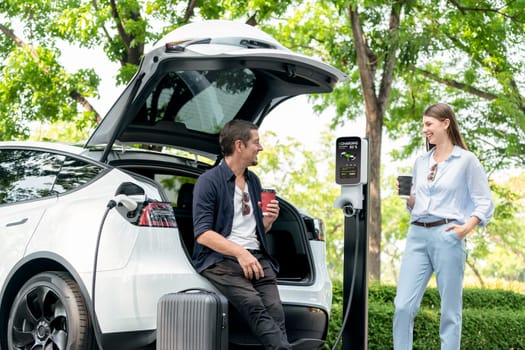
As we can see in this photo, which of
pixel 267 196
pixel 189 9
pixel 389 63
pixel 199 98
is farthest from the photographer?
pixel 189 9

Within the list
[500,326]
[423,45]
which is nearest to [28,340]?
[500,326]

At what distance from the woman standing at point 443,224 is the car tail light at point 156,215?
1.72m

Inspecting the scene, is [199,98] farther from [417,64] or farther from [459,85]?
[459,85]

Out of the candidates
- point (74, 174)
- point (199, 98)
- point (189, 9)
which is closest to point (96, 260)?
point (74, 174)

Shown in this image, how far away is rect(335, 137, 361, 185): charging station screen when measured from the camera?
5285 millimetres

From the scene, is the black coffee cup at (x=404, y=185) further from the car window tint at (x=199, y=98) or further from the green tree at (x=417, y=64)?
the green tree at (x=417, y=64)

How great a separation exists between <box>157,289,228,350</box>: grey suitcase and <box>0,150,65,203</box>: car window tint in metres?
1.27

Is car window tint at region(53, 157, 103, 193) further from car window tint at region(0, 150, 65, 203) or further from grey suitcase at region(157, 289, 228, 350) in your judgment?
grey suitcase at region(157, 289, 228, 350)

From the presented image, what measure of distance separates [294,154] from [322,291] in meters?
34.0

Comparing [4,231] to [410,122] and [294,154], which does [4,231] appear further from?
[294,154]

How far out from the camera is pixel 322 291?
555 centimetres

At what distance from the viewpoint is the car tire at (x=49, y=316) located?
4629 millimetres

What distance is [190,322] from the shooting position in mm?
4508

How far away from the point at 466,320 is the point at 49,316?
7.14 metres
